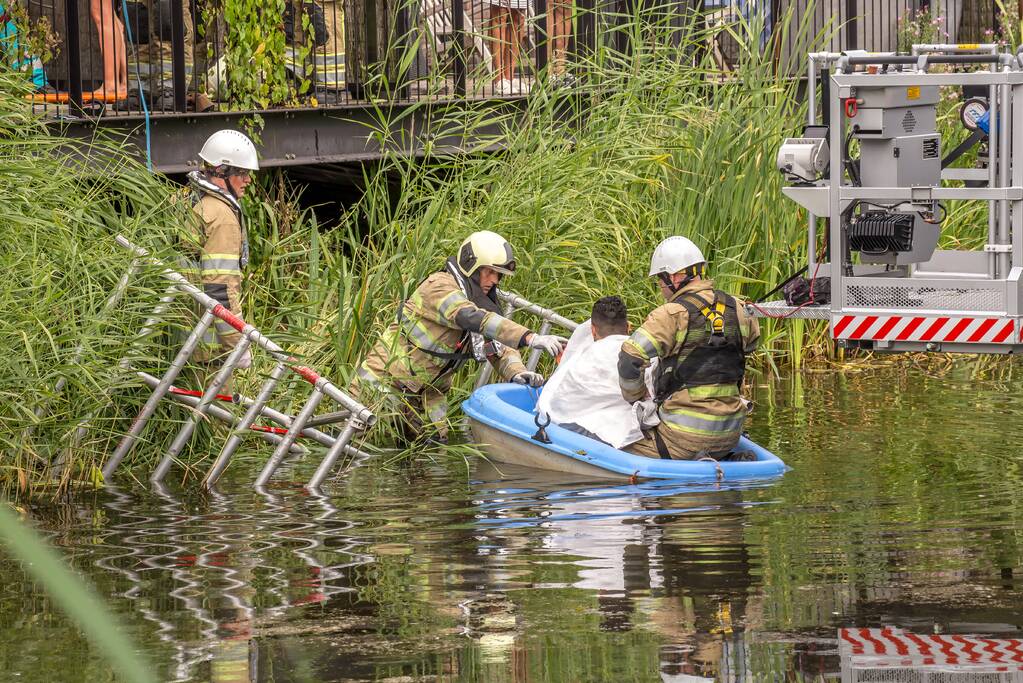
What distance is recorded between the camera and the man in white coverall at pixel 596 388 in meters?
8.11

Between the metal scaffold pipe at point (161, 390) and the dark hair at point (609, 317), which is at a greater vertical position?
the dark hair at point (609, 317)

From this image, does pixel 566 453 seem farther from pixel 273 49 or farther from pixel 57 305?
pixel 273 49

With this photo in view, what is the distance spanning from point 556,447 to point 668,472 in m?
0.66

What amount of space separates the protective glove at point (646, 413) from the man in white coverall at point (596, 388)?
38mm

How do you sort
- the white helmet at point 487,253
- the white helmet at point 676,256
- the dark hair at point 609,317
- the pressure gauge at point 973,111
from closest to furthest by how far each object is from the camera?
1. the white helmet at point 676,256
2. the dark hair at point 609,317
3. the pressure gauge at point 973,111
4. the white helmet at point 487,253

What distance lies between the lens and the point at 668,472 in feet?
25.0

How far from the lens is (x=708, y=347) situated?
25.1 ft

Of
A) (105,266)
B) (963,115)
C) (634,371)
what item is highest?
(963,115)

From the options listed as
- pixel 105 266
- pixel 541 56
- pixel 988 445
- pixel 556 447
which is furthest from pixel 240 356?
pixel 541 56

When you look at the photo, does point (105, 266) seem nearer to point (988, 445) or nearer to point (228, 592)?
point (228, 592)

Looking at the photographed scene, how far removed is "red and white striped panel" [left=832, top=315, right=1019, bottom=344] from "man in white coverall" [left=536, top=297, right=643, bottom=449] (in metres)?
1.20

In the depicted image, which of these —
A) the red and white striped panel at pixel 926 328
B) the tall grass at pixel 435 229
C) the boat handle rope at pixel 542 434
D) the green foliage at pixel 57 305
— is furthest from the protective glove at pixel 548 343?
the green foliage at pixel 57 305

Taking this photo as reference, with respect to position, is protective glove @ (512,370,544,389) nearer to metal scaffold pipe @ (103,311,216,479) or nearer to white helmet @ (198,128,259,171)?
metal scaffold pipe @ (103,311,216,479)

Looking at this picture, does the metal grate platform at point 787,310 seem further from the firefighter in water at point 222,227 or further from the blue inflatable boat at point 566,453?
the firefighter in water at point 222,227
